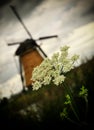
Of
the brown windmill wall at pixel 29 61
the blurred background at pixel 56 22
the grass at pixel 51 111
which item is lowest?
the grass at pixel 51 111

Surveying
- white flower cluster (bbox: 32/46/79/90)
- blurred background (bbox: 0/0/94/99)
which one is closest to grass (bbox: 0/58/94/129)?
white flower cluster (bbox: 32/46/79/90)

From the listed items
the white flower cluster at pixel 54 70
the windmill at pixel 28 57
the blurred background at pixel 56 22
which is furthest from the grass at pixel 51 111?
the windmill at pixel 28 57

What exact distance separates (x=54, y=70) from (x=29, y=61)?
9.40 m

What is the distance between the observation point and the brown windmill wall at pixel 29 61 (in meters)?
11.3

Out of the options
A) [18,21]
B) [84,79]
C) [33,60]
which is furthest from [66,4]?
[84,79]

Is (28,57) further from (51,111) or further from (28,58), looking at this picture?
(51,111)

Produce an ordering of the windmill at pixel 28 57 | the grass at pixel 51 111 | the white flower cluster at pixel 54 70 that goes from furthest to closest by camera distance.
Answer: the windmill at pixel 28 57, the grass at pixel 51 111, the white flower cluster at pixel 54 70

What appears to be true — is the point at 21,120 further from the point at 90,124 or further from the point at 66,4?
the point at 66,4

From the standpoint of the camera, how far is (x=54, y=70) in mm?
Result: 2068

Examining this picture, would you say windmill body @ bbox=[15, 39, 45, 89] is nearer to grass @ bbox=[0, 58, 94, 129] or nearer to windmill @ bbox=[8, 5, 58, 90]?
windmill @ bbox=[8, 5, 58, 90]

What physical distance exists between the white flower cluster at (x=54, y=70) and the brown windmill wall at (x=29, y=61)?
911 centimetres

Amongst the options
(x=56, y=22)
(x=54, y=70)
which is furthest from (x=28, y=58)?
(x=54, y=70)

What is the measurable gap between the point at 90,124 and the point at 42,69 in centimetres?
60

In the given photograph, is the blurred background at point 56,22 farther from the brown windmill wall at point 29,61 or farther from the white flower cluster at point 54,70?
the white flower cluster at point 54,70
